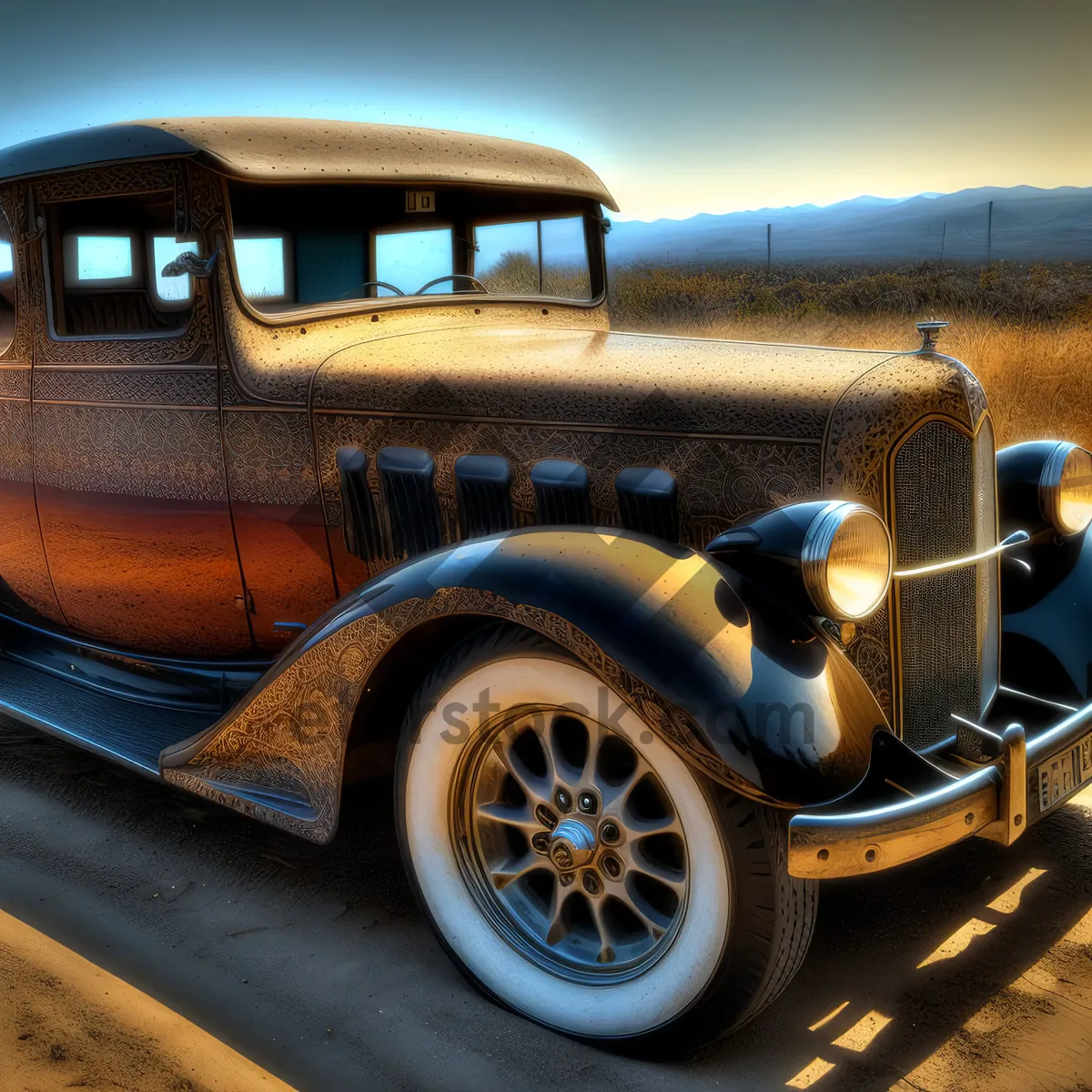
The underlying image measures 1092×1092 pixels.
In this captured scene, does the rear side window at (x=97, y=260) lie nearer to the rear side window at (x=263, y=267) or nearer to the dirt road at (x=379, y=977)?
the rear side window at (x=263, y=267)

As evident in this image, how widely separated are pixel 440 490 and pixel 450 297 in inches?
37.2

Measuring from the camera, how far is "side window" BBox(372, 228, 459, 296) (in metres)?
3.20

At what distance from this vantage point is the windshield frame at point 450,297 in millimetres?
2887

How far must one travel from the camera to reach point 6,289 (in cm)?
349

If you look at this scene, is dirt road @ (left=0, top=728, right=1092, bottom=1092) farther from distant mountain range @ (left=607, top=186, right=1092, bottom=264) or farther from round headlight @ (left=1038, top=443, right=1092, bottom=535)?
distant mountain range @ (left=607, top=186, right=1092, bottom=264)

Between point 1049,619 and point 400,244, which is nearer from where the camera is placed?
point 1049,619

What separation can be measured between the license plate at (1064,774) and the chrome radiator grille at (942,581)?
0.29 metres

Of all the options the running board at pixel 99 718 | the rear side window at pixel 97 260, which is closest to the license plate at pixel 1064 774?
the running board at pixel 99 718

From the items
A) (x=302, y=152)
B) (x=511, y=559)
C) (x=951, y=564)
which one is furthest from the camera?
(x=302, y=152)

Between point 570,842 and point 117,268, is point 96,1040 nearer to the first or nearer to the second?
point 570,842

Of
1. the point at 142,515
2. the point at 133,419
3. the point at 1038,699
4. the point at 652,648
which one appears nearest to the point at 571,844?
the point at 652,648

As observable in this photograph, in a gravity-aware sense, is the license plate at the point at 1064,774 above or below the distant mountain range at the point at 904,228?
below

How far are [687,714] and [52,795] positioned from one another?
2390 millimetres

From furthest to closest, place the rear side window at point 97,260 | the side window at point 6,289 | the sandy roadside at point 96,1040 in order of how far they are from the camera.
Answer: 1. the side window at point 6,289
2. the rear side window at point 97,260
3. the sandy roadside at point 96,1040
